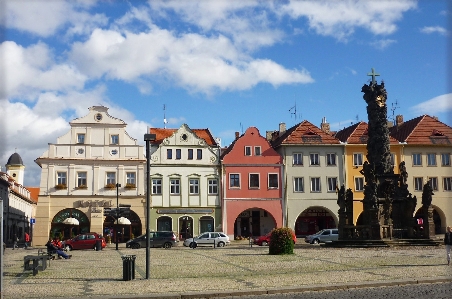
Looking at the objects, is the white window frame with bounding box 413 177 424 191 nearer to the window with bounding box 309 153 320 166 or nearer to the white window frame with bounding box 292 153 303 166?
the window with bounding box 309 153 320 166

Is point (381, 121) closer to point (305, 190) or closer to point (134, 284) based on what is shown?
point (305, 190)

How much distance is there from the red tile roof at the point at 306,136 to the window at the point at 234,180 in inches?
229

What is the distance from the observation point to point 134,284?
51.4ft

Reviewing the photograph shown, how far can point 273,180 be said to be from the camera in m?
54.2

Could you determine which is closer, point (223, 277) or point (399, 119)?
point (223, 277)

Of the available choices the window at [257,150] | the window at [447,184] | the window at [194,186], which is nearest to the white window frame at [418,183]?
the window at [447,184]

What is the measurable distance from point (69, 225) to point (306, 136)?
25.3m

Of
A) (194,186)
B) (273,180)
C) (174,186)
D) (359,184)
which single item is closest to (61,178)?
(174,186)

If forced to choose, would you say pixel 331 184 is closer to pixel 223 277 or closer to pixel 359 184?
pixel 359 184

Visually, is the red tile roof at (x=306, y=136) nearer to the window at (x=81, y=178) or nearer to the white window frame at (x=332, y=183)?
the white window frame at (x=332, y=183)

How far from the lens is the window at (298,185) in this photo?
178 ft

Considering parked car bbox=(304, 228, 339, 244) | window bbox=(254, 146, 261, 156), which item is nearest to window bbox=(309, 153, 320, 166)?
window bbox=(254, 146, 261, 156)

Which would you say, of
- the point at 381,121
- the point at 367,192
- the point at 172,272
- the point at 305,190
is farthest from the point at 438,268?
the point at 305,190

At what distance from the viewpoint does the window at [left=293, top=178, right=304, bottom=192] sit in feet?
178
